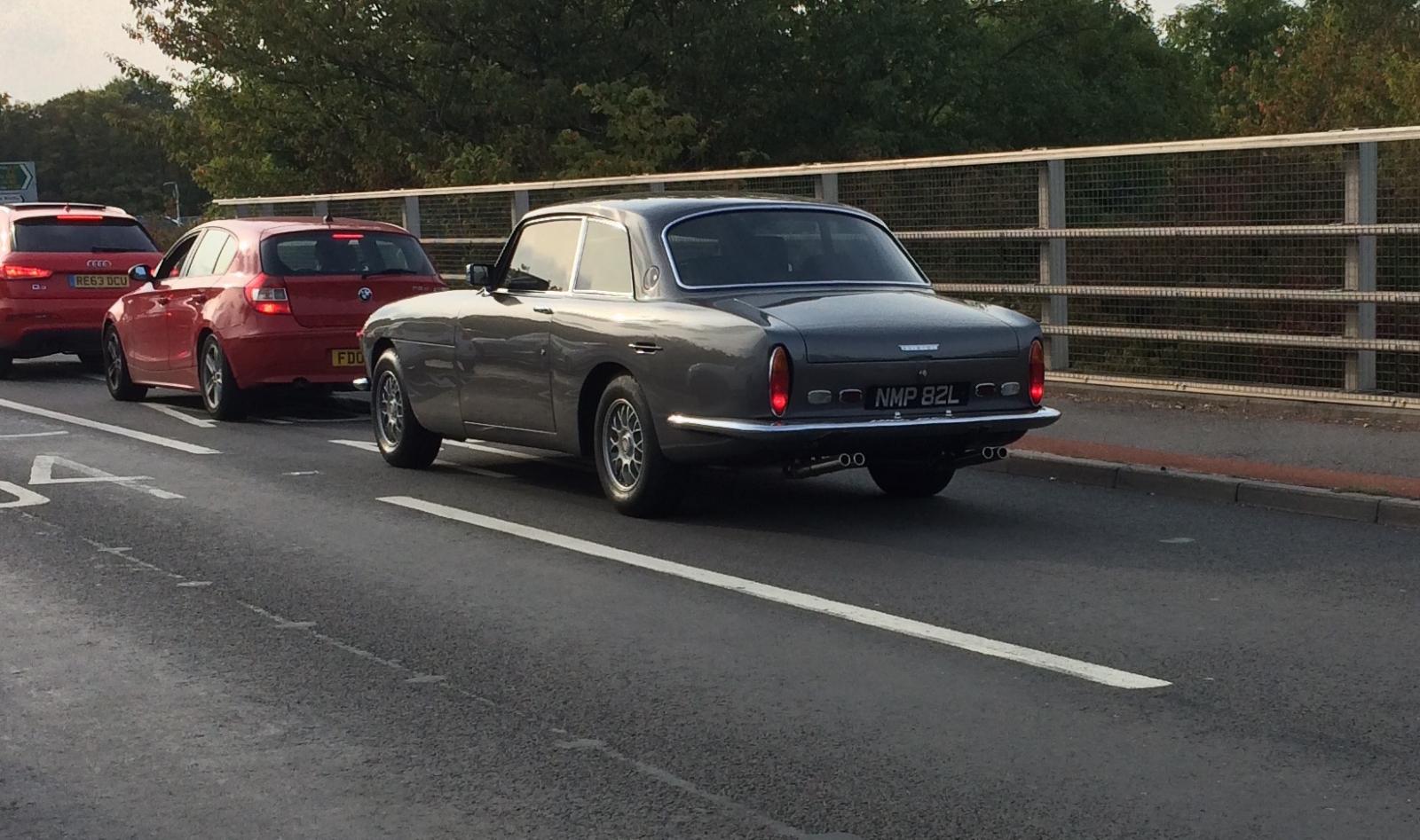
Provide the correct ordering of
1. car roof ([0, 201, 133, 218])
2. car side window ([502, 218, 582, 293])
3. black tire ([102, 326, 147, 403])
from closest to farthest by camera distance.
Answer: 1. car side window ([502, 218, 582, 293])
2. black tire ([102, 326, 147, 403])
3. car roof ([0, 201, 133, 218])

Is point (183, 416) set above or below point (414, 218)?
below

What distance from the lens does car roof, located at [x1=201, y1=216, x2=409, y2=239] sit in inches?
631

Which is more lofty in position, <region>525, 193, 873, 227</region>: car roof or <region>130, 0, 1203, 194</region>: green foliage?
<region>130, 0, 1203, 194</region>: green foliage

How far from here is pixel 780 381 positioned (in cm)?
930

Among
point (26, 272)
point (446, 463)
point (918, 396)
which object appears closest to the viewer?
point (918, 396)

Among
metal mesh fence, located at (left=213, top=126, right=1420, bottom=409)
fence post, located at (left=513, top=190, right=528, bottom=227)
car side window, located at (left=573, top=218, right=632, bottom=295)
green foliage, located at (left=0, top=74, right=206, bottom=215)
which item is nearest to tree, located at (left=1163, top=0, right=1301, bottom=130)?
fence post, located at (left=513, top=190, right=528, bottom=227)

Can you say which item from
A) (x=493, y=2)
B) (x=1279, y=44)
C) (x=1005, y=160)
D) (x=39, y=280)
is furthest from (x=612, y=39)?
(x=1279, y=44)

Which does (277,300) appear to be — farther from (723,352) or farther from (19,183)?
(19,183)

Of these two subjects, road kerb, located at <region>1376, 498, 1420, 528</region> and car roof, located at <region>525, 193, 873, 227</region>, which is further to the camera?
car roof, located at <region>525, 193, 873, 227</region>

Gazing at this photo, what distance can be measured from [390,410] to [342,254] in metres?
3.74

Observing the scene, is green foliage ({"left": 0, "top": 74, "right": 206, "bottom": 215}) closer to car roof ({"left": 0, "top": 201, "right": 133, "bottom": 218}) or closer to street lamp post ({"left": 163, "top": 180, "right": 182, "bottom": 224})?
street lamp post ({"left": 163, "top": 180, "right": 182, "bottom": 224})

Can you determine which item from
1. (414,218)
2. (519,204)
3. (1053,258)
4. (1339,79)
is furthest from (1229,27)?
(1053,258)

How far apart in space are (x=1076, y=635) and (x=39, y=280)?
52.0ft

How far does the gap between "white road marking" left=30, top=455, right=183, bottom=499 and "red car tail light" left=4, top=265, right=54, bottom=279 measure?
25.7 ft
